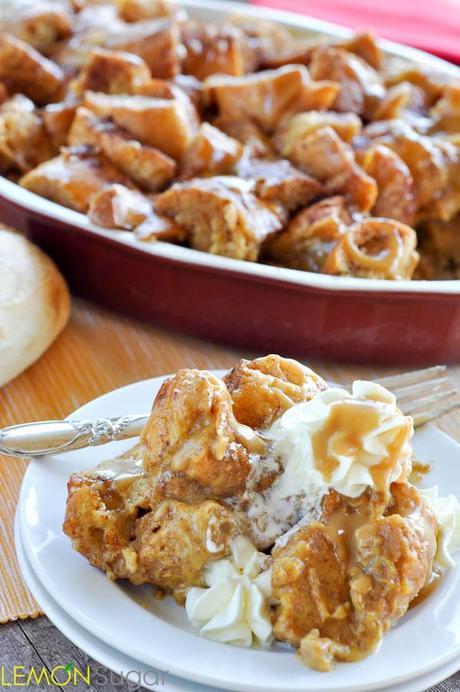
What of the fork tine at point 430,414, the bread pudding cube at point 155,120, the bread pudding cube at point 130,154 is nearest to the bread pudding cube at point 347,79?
the bread pudding cube at point 155,120

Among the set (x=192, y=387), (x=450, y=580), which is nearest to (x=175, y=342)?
(x=192, y=387)

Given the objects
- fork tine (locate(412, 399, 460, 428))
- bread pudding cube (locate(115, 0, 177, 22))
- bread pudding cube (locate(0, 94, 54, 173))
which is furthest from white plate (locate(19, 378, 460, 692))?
bread pudding cube (locate(115, 0, 177, 22))

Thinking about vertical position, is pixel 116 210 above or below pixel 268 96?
below

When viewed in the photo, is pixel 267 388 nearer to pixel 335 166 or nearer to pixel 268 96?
pixel 335 166

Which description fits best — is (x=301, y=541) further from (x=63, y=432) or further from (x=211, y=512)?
(x=63, y=432)

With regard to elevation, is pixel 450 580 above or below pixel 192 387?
below

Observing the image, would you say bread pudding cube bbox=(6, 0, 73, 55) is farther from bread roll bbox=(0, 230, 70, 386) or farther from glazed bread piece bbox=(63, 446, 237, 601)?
glazed bread piece bbox=(63, 446, 237, 601)

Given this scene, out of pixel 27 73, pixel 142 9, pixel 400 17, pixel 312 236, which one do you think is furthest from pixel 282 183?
pixel 400 17
